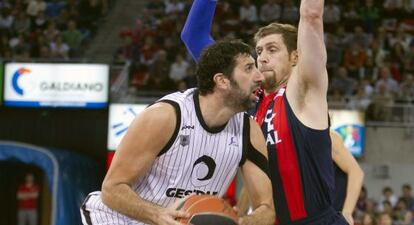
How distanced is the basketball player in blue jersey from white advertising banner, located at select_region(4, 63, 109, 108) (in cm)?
1230

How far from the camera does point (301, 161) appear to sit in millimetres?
5270

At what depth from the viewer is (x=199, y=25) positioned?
19.6 ft

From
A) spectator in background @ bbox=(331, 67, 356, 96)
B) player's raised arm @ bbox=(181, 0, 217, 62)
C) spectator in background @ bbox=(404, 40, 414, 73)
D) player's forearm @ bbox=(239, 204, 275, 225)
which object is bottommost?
spectator in background @ bbox=(331, 67, 356, 96)

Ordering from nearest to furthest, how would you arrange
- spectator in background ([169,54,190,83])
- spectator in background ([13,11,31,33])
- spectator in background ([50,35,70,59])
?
A: 1. spectator in background ([169,54,190,83])
2. spectator in background ([50,35,70,59])
3. spectator in background ([13,11,31,33])

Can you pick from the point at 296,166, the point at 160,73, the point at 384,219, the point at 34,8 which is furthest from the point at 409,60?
the point at 296,166

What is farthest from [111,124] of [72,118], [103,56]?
[103,56]

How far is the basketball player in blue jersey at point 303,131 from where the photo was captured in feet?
16.4

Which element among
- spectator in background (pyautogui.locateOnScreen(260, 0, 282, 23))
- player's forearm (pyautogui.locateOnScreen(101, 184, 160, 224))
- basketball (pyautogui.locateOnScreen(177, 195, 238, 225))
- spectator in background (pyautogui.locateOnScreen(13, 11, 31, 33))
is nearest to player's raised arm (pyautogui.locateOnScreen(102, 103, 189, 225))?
player's forearm (pyautogui.locateOnScreen(101, 184, 160, 224))

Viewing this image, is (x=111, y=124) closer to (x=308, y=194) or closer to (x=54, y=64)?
(x=54, y=64)

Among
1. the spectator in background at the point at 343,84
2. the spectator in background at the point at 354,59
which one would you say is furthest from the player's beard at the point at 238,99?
the spectator in background at the point at 354,59

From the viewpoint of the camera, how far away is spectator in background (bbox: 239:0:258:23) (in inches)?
792

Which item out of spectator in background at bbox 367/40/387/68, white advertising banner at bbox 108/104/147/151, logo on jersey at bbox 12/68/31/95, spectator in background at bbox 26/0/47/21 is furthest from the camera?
spectator in background at bbox 26/0/47/21

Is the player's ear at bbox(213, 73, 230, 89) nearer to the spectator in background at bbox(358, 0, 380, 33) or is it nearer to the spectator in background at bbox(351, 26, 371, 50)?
the spectator in background at bbox(351, 26, 371, 50)

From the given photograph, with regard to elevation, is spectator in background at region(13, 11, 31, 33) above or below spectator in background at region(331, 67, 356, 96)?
above
